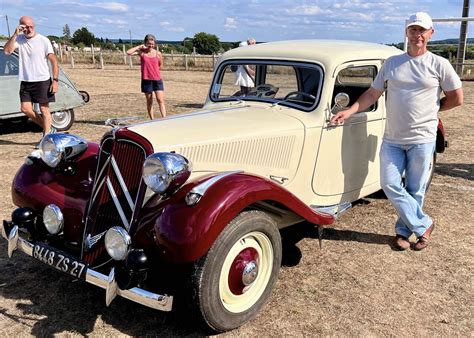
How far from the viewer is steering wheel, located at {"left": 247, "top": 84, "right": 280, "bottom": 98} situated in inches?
158

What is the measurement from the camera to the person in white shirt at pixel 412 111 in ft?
11.8

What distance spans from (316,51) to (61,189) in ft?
7.58

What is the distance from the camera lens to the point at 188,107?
37.8 ft

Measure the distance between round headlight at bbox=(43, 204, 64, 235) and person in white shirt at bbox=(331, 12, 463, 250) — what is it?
84.9 inches

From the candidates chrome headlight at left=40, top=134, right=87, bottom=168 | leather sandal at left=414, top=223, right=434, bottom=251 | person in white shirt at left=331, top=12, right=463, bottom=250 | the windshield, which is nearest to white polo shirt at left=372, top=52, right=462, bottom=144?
person in white shirt at left=331, top=12, right=463, bottom=250

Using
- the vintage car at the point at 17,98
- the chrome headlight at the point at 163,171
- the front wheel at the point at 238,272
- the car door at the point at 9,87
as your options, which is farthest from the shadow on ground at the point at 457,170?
the car door at the point at 9,87

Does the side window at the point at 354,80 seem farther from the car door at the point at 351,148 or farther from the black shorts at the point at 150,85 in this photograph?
the black shorts at the point at 150,85

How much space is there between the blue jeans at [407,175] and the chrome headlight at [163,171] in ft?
6.41

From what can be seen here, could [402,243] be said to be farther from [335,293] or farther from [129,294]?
[129,294]

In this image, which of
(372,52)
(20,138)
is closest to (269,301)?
(372,52)

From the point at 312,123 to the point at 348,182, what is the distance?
30.0 inches

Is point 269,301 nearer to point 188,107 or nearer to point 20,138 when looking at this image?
point 20,138

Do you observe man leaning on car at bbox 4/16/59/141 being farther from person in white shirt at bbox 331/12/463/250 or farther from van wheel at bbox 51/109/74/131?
person in white shirt at bbox 331/12/463/250

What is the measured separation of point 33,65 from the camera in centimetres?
641
